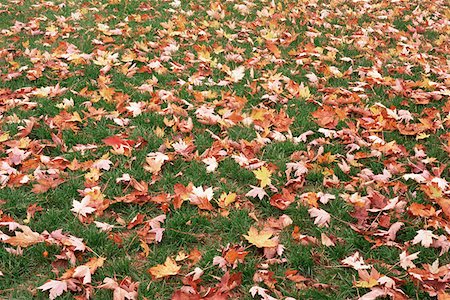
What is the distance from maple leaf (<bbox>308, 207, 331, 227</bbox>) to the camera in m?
2.92

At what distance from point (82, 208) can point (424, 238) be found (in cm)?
210

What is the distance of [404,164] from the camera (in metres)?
3.41

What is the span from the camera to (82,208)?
2.98m

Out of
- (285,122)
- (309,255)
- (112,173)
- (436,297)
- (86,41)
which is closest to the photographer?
(436,297)

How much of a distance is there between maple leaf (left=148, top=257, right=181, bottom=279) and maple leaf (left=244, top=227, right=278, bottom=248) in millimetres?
458

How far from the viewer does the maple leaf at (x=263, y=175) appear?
322 cm

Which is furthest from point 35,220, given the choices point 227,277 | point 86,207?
point 227,277

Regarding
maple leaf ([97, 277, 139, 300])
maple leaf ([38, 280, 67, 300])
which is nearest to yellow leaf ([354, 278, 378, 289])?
maple leaf ([97, 277, 139, 300])

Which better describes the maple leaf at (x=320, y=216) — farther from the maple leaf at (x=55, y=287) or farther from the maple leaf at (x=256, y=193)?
the maple leaf at (x=55, y=287)

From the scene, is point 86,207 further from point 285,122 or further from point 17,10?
point 17,10

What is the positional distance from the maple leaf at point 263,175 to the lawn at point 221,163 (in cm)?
1

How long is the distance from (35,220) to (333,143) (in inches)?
87.8

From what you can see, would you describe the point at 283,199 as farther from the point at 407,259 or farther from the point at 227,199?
the point at 407,259

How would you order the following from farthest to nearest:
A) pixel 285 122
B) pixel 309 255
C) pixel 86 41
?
pixel 86 41 < pixel 285 122 < pixel 309 255
